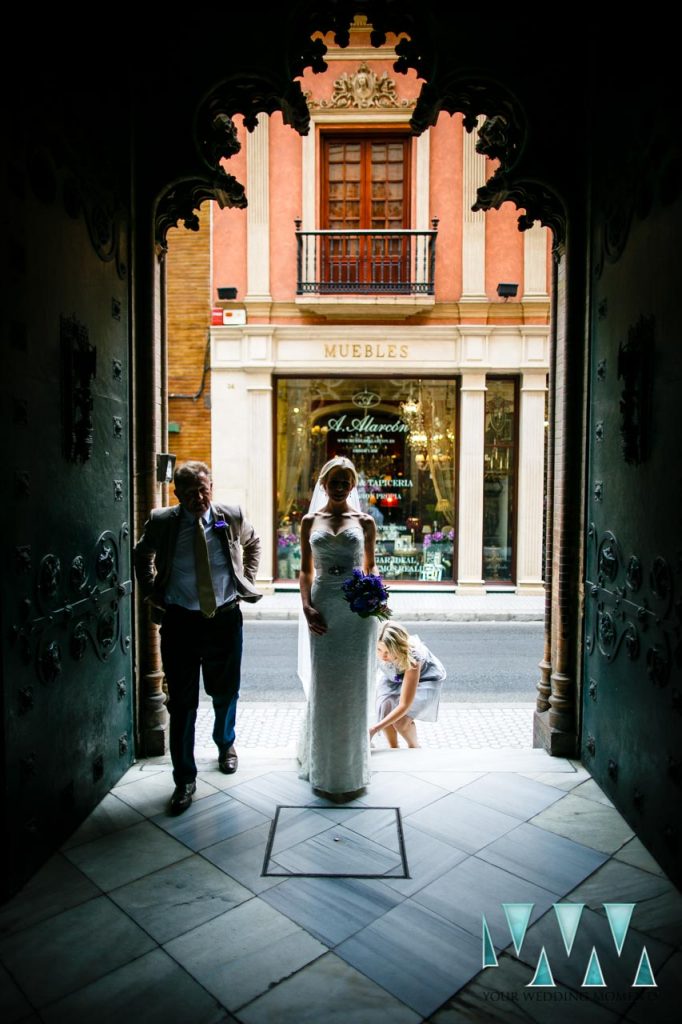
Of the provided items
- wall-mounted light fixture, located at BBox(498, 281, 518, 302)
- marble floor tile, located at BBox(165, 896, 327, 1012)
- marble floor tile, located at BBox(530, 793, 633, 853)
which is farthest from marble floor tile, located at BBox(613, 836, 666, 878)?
wall-mounted light fixture, located at BBox(498, 281, 518, 302)

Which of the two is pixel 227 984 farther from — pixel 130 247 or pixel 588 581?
pixel 130 247

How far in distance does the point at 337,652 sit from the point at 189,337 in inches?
385

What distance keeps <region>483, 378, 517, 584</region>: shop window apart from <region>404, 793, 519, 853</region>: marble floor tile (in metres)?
8.84

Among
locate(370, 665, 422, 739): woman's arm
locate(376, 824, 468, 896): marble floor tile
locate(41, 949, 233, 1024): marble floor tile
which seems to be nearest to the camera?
locate(41, 949, 233, 1024): marble floor tile

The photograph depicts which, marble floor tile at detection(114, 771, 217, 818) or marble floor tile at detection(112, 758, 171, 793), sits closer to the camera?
marble floor tile at detection(114, 771, 217, 818)

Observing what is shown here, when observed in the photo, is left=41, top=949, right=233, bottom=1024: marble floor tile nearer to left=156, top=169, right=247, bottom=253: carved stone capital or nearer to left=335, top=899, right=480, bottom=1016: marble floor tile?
left=335, top=899, right=480, bottom=1016: marble floor tile

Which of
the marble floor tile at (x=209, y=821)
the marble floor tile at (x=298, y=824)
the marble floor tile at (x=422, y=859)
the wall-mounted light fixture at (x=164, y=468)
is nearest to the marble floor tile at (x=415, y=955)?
the marble floor tile at (x=422, y=859)

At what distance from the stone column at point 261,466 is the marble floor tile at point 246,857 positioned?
8640 millimetres

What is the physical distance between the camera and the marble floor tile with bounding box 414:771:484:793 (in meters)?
3.97

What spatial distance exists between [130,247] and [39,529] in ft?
6.91

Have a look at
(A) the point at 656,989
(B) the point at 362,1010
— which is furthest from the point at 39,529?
(A) the point at 656,989

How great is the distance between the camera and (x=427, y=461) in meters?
12.5

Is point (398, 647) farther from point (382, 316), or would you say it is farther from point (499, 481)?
point (382, 316)

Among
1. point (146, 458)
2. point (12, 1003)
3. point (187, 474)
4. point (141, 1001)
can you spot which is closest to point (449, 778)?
point (141, 1001)
